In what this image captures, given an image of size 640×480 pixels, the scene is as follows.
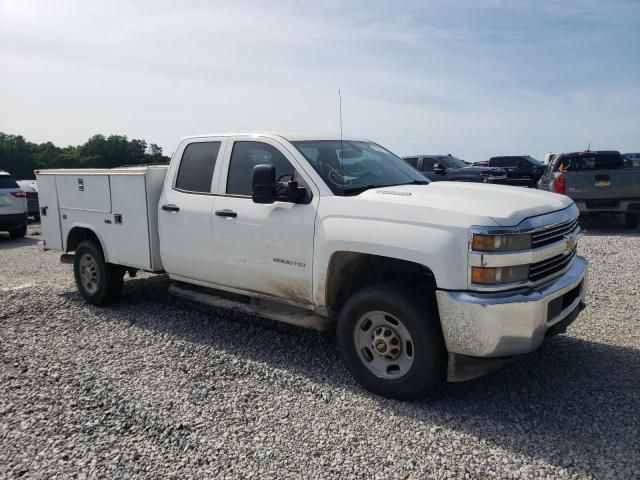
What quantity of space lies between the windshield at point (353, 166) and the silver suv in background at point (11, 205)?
11124 millimetres

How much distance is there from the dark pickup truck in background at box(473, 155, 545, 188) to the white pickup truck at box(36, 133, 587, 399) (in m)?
14.1

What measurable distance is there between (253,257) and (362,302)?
3.88ft

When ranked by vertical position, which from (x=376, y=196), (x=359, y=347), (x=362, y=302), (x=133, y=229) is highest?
(x=376, y=196)

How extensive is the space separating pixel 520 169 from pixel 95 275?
15917 millimetres

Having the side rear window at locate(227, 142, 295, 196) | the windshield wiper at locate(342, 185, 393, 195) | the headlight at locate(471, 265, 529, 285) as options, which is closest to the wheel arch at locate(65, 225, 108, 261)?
the side rear window at locate(227, 142, 295, 196)

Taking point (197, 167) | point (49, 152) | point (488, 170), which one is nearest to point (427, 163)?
point (488, 170)

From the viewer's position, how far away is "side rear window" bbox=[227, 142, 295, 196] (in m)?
4.55

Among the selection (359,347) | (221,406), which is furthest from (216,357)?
(359,347)

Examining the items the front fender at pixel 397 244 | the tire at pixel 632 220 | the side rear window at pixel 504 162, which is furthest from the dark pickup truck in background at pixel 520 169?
the front fender at pixel 397 244

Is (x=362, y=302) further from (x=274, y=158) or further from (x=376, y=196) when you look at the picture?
(x=274, y=158)

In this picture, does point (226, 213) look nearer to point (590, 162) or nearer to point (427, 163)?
point (590, 162)

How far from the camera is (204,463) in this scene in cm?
308

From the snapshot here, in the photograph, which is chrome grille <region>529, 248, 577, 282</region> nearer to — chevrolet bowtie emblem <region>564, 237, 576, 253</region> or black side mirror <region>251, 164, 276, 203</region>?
chevrolet bowtie emblem <region>564, 237, 576, 253</region>

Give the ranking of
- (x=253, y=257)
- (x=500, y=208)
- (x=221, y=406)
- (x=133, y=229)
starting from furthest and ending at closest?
(x=133, y=229), (x=253, y=257), (x=221, y=406), (x=500, y=208)
